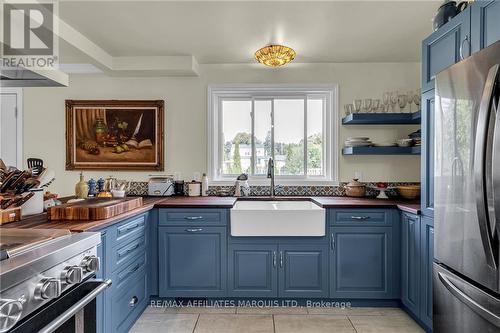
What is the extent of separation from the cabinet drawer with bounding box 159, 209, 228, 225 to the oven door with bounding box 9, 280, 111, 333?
4.12 feet

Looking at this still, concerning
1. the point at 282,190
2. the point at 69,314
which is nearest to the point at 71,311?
the point at 69,314

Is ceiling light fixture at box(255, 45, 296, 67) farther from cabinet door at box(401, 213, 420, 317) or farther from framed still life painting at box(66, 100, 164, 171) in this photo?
cabinet door at box(401, 213, 420, 317)

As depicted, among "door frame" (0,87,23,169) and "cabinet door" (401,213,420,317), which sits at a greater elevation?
"door frame" (0,87,23,169)

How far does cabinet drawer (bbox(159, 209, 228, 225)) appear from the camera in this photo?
100 inches

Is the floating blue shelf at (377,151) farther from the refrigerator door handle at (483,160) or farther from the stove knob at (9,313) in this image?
the stove knob at (9,313)

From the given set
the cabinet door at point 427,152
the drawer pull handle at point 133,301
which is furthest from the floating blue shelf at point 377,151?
the drawer pull handle at point 133,301

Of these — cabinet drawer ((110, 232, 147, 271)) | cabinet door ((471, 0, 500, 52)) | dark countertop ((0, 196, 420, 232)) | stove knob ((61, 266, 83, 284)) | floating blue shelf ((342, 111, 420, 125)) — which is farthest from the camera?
floating blue shelf ((342, 111, 420, 125))

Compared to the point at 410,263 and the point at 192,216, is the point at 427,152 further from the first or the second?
the point at 192,216

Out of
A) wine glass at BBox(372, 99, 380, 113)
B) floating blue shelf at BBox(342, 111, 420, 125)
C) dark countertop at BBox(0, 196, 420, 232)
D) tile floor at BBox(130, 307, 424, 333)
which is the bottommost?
tile floor at BBox(130, 307, 424, 333)

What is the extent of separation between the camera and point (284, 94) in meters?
3.34

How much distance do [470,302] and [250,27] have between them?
233 cm

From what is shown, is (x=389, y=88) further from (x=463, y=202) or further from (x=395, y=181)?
(x=463, y=202)

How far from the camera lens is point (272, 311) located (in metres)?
2.50

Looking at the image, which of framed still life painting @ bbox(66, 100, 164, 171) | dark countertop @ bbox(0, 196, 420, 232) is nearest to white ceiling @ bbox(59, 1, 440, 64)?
framed still life painting @ bbox(66, 100, 164, 171)
